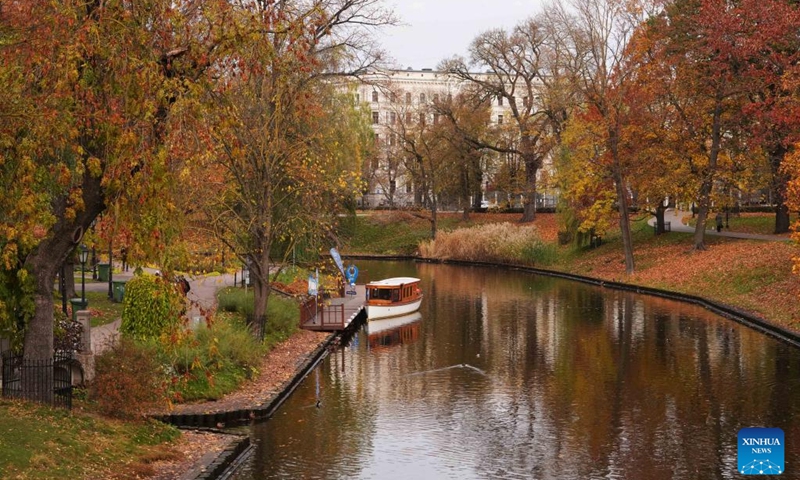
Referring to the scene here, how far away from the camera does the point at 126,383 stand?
20.0 metres

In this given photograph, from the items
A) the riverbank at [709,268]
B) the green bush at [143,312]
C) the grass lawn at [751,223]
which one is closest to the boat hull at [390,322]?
the green bush at [143,312]

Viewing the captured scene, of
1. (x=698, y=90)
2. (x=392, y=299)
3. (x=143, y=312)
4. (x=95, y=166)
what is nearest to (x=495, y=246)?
(x=698, y=90)

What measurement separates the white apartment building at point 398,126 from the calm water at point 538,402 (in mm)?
50240

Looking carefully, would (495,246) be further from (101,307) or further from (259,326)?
(259,326)

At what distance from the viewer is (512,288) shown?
185 ft

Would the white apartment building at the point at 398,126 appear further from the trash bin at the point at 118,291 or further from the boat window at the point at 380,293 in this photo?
the trash bin at the point at 118,291

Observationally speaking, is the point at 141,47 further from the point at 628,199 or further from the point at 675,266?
the point at 628,199

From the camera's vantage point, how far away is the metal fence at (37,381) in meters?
18.8

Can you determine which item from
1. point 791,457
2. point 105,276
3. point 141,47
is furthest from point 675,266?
point 141,47

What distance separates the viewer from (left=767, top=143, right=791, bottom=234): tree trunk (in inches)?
2036

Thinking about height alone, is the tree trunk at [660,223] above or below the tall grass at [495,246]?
above

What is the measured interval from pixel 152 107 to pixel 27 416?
629cm

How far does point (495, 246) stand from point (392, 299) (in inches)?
1155

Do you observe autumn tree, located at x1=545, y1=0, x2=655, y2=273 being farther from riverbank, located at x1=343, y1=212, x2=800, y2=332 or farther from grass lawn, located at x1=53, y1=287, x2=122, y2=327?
grass lawn, located at x1=53, y1=287, x2=122, y2=327
